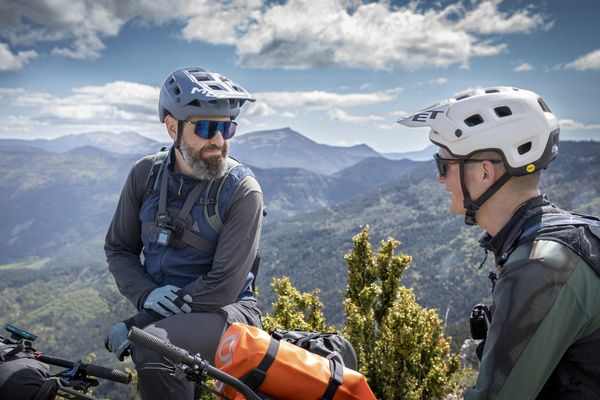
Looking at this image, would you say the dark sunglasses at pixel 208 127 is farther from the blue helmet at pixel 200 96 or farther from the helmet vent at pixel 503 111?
the helmet vent at pixel 503 111

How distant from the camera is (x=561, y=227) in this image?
3590 millimetres

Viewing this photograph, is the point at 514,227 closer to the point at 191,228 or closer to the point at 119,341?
the point at 191,228

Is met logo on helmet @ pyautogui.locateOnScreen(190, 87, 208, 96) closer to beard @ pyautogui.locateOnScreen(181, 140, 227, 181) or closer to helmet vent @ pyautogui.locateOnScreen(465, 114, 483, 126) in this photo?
beard @ pyautogui.locateOnScreen(181, 140, 227, 181)

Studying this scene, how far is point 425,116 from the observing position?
5.08 metres

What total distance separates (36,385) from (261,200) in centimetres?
324

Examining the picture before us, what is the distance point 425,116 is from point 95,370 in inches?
167

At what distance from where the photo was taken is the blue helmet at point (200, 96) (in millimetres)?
6129

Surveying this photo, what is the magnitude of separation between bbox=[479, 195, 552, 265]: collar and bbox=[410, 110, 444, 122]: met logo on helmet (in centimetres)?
141

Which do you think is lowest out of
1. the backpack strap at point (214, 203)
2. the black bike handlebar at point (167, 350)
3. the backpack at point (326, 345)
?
the backpack at point (326, 345)

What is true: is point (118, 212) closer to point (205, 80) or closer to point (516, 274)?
point (205, 80)

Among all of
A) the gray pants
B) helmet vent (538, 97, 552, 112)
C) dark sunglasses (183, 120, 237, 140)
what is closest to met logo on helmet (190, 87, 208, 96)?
dark sunglasses (183, 120, 237, 140)

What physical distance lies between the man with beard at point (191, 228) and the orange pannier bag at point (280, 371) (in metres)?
1.43

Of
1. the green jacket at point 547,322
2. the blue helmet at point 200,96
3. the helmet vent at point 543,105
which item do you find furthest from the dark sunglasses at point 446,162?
the blue helmet at point 200,96

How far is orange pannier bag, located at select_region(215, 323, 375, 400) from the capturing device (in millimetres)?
3838
